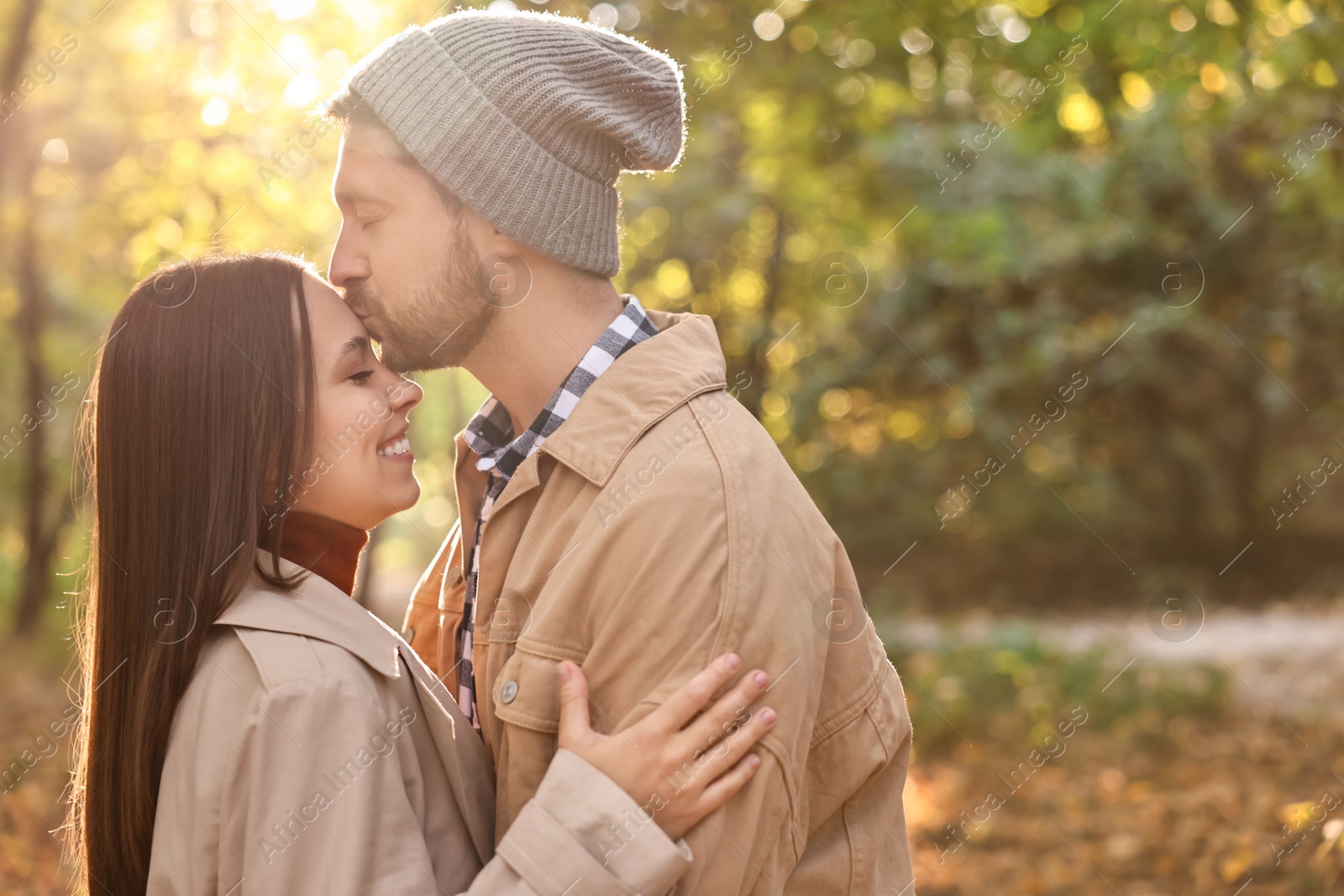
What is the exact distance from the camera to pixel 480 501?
7.97 ft

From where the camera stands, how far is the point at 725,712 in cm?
180

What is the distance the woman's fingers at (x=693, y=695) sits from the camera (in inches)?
70.8

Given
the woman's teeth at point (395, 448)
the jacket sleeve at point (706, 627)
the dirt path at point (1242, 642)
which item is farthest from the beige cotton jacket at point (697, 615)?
the dirt path at point (1242, 642)

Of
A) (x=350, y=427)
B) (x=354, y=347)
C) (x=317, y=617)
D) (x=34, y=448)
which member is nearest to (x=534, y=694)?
(x=317, y=617)

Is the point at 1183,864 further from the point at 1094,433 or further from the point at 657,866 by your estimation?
the point at 1094,433

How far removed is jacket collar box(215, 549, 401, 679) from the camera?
1.92 meters

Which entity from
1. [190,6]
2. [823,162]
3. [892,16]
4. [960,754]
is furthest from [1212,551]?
[190,6]

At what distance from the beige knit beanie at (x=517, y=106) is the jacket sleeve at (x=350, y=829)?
3.28 ft

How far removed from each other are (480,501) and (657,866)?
0.94 metres

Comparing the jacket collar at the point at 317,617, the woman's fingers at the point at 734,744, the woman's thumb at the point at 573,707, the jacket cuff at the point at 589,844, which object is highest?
the woman's fingers at the point at 734,744

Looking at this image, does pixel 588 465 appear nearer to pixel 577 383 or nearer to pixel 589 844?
pixel 577 383

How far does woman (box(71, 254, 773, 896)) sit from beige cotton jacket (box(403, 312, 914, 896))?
0.06 meters

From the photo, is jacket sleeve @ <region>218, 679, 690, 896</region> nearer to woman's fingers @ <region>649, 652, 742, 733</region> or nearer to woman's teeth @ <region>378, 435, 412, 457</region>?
woman's fingers @ <region>649, 652, 742, 733</region>

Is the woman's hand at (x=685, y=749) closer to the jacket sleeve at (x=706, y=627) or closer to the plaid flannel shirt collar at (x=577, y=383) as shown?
the jacket sleeve at (x=706, y=627)
